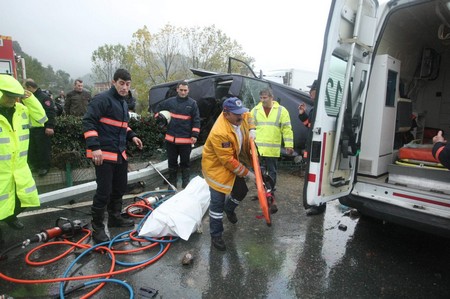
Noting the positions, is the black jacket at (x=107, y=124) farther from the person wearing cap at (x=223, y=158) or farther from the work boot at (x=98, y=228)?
the person wearing cap at (x=223, y=158)

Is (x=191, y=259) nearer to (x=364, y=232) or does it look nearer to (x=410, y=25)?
(x=364, y=232)

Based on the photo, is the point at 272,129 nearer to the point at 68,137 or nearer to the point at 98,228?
the point at 98,228

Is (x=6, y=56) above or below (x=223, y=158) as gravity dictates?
above

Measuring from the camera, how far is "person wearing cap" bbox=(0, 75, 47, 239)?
9.36 feet

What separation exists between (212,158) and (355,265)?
184 centimetres

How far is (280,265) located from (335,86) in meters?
1.89

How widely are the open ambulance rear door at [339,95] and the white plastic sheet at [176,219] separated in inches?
52.4

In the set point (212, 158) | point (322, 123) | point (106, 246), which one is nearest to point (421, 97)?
point (322, 123)

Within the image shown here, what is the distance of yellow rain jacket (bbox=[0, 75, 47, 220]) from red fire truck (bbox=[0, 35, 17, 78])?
37.2 feet

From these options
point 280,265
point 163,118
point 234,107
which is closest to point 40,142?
point 163,118

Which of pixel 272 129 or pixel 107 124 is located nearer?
pixel 107 124

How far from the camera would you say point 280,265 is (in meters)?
2.93

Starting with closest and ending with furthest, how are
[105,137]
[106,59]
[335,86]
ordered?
[335,86]
[105,137]
[106,59]

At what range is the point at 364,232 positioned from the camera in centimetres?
372
